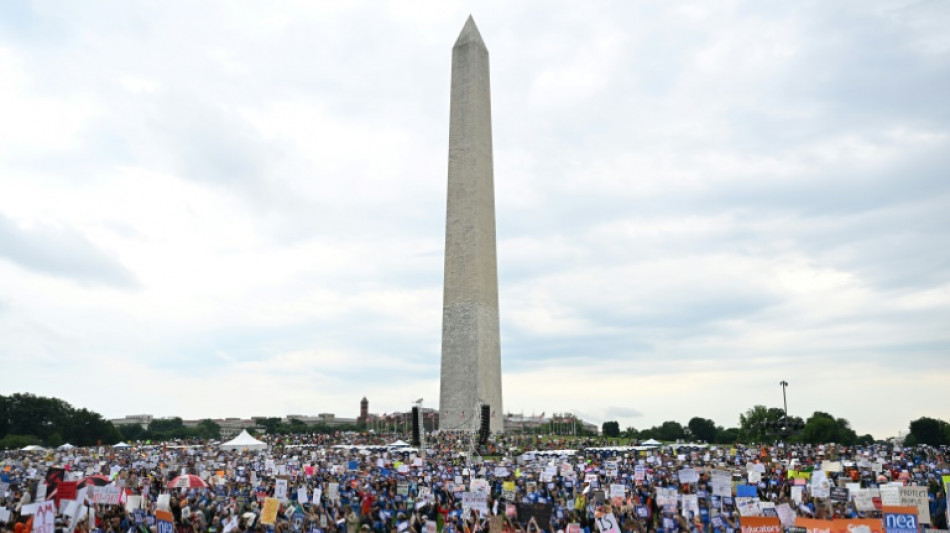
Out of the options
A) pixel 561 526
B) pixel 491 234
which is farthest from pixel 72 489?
pixel 491 234

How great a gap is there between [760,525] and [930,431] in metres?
85.1

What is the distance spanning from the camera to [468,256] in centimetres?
6094

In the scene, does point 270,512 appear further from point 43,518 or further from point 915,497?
point 915,497

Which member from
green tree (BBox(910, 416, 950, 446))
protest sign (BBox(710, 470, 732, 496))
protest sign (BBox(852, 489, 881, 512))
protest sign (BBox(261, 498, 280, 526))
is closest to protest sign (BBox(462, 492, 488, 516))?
protest sign (BBox(261, 498, 280, 526))

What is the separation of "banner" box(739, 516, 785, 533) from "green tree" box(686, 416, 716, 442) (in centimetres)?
11067

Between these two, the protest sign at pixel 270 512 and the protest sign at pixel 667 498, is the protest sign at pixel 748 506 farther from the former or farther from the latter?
the protest sign at pixel 270 512

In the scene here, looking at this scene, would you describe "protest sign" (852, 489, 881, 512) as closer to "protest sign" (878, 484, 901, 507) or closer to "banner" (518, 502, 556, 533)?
"protest sign" (878, 484, 901, 507)

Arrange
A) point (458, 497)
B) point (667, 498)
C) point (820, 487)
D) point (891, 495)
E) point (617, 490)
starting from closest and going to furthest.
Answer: point (891, 495) < point (667, 498) < point (820, 487) < point (617, 490) < point (458, 497)

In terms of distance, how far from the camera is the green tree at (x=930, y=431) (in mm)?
86688

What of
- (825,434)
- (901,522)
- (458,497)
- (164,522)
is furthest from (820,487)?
(825,434)

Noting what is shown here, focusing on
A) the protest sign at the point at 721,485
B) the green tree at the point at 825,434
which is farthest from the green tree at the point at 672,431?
the protest sign at the point at 721,485

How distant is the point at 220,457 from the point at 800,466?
89.4 ft

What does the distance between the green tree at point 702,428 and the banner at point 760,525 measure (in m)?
111

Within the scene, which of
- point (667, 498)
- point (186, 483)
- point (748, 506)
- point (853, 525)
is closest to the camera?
point (853, 525)
